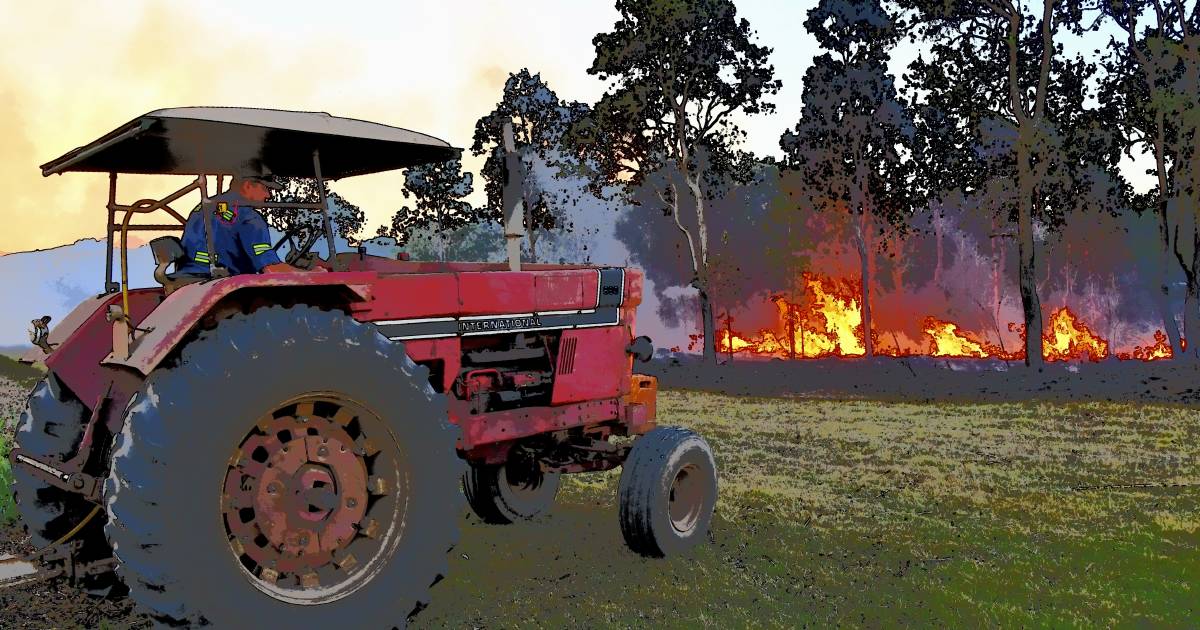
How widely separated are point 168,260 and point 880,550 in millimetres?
5211

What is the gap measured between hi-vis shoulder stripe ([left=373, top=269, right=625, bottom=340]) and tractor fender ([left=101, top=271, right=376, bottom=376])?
0.74 m

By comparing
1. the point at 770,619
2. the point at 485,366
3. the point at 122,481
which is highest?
the point at 485,366

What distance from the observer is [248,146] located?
6078 millimetres

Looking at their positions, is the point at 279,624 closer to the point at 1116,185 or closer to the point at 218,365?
the point at 218,365

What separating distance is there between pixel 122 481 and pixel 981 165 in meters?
28.8

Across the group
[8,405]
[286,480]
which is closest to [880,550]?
[286,480]

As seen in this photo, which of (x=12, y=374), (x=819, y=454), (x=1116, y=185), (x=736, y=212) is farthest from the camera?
(x=736, y=212)

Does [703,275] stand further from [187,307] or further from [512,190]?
[187,307]

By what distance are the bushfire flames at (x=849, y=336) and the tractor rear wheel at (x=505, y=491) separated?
3691 cm

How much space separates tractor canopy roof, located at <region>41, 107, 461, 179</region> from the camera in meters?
5.46

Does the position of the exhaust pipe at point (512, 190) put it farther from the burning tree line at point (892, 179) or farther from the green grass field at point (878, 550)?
the burning tree line at point (892, 179)

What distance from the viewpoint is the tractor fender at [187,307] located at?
4.75 meters

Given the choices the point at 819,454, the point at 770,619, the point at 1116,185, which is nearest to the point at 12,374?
the point at 819,454

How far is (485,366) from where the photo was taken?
22.5 ft
